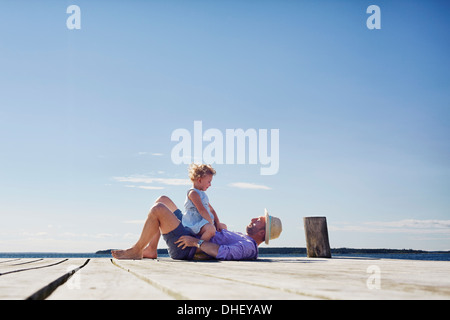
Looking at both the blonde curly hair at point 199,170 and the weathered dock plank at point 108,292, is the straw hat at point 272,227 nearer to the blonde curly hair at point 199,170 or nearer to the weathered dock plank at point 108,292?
the blonde curly hair at point 199,170

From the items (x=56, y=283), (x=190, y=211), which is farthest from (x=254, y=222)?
(x=56, y=283)

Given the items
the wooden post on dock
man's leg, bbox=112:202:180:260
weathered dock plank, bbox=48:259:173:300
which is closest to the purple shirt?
man's leg, bbox=112:202:180:260

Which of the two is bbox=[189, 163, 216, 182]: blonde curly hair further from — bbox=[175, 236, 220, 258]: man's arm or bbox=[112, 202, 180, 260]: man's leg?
bbox=[175, 236, 220, 258]: man's arm

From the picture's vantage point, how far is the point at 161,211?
18.0ft

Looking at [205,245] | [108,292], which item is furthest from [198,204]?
[108,292]

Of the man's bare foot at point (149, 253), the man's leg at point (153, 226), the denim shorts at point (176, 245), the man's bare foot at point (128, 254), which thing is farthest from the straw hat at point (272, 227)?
the man's bare foot at point (128, 254)

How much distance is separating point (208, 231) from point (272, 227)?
1072mm

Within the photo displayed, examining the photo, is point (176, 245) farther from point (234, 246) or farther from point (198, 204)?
point (234, 246)

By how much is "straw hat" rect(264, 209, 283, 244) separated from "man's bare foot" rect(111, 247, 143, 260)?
5.71 feet

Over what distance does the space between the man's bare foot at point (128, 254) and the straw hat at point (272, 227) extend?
5.71ft

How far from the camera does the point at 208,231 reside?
217 inches

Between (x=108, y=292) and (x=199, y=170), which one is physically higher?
(x=199, y=170)
